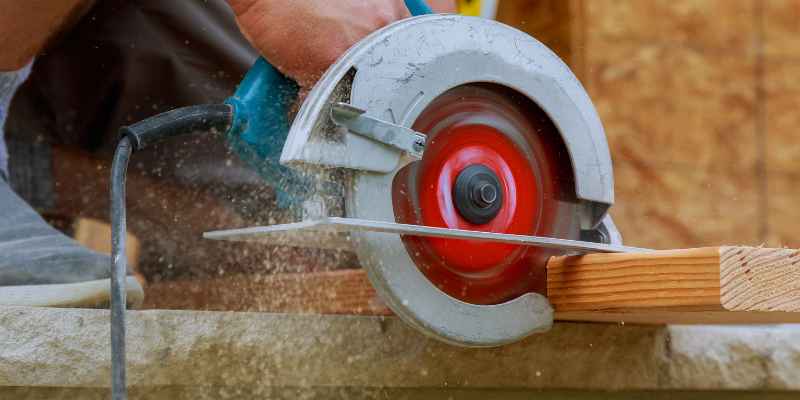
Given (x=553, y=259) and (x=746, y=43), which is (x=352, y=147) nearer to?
(x=553, y=259)

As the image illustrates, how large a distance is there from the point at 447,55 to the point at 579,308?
0.40 metres

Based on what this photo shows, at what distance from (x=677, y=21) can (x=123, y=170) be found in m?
2.17

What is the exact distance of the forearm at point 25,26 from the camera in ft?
5.45

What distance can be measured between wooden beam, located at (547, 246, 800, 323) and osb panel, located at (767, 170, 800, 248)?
1.94 m

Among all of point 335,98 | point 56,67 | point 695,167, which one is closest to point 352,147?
point 335,98

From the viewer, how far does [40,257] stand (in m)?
1.62

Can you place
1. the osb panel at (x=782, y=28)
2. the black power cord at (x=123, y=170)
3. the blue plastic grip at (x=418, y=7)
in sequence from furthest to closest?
the osb panel at (x=782, y=28) → the blue plastic grip at (x=418, y=7) → the black power cord at (x=123, y=170)

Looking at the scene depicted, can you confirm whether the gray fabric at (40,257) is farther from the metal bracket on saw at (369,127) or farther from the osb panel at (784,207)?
the osb panel at (784,207)

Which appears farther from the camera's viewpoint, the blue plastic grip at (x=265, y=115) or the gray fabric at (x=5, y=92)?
the gray fabric at (x=5, y=92)

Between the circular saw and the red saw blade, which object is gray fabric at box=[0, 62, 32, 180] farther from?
the red saw blade

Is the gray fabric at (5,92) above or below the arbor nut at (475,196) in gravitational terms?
below

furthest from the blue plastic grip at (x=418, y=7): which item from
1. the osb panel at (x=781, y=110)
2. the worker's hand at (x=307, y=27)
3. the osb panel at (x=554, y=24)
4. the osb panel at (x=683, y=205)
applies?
the osb panel at (x=781, y=110)

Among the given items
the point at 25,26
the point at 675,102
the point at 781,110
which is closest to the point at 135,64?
the point at 25,26

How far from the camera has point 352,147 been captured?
1.34m
